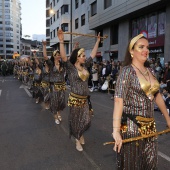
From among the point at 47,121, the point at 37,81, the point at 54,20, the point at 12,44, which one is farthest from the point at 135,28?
the point at 12,44

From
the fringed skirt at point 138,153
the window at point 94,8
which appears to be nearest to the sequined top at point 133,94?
the fringed skirt at point 138,153

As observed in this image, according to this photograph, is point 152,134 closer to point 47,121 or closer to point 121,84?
point 121,84

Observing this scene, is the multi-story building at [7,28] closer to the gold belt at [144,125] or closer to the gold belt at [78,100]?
the gold belt at [78,100]

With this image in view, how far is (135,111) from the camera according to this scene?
8.69 feet

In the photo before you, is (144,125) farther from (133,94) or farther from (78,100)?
(78,100)

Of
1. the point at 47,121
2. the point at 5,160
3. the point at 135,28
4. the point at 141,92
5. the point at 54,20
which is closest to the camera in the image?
the point at 141,92

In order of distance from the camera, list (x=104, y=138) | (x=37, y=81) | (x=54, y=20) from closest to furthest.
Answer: (x=104, y=138), (x=37, y=81), (x=54, y=20)

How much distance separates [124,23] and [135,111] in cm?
1982

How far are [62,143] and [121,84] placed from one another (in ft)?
10.4

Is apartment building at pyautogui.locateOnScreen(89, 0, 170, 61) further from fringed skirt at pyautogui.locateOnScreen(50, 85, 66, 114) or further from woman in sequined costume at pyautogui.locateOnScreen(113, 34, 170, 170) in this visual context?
woman in sequined costume at pyautogui.locateOnScreen(113, 34, 170, 170)

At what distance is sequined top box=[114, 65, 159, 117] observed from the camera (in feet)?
8.57

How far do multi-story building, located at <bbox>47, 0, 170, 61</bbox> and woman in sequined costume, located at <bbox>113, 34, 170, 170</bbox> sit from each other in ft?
45.0

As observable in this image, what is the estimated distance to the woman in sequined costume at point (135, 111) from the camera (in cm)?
261

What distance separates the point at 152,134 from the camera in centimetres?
265
